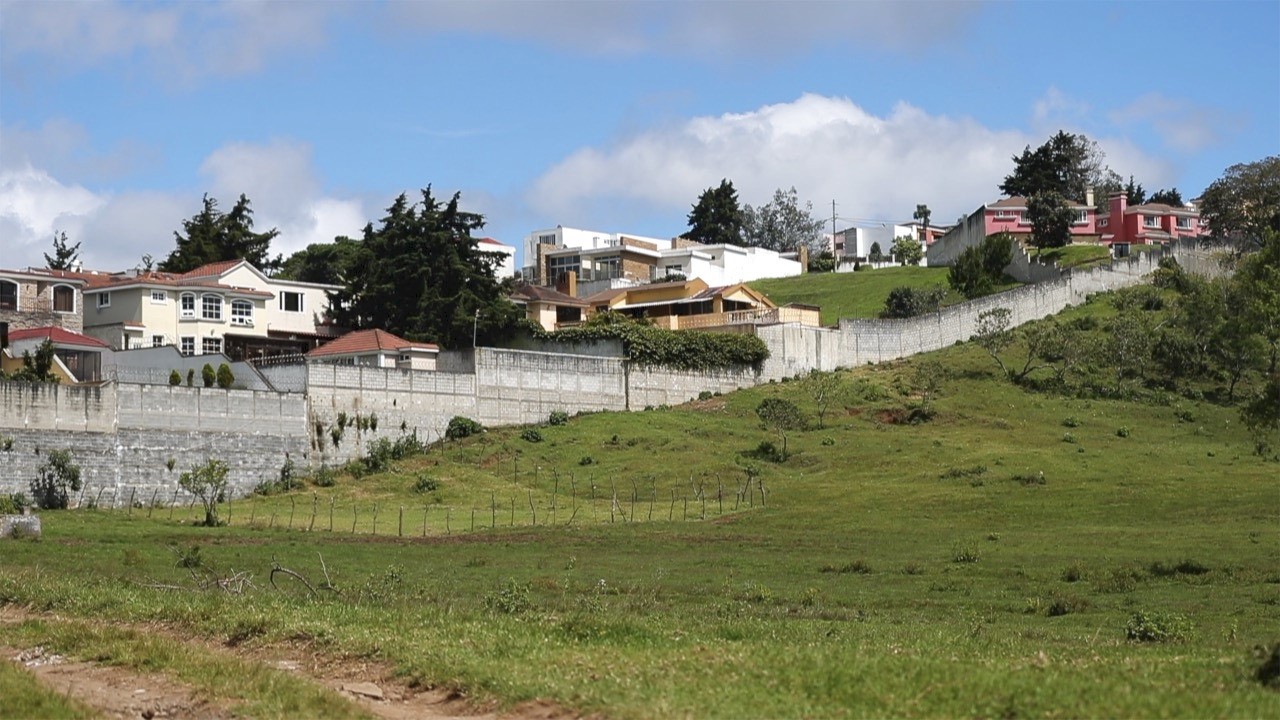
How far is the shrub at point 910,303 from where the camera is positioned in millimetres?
97500

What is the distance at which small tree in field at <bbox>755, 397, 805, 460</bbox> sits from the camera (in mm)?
73688

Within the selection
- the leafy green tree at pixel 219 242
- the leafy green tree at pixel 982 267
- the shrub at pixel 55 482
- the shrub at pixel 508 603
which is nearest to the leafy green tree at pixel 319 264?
the leafy green tree at pixel 219 242

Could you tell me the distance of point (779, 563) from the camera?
4209 cm

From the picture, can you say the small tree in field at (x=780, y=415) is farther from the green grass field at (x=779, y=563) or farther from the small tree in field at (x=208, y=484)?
the small tree in field at (x=208, y=484)

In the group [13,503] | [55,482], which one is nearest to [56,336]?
[55,482]

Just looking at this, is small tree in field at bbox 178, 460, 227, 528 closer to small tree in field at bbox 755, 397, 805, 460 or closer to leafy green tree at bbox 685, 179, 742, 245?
small tree in field at bbox 755, 397, 805, 460

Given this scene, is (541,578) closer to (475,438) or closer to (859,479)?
(859,479)

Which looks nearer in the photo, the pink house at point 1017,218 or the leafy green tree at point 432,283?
the leafy green tree at point 432,283

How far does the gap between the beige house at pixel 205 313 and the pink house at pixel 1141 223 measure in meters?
67.8

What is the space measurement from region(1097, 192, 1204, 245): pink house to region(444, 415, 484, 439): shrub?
240 feet

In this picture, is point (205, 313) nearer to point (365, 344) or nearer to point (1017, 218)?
point (365, 344)

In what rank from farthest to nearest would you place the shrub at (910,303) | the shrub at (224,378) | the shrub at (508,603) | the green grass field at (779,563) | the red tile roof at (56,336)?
1. the shrub at (910,303)
2. the red tile roof at (56,336)
3. the shrub at (224,378)
4. the shrub at (508,603)
5. the green grass field at (779,563)

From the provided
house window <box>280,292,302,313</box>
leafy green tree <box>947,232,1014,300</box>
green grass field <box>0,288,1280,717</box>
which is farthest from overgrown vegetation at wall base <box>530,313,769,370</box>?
leafy green tree <box>947,232,1014,300</box>

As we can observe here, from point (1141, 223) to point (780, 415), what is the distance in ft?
225
